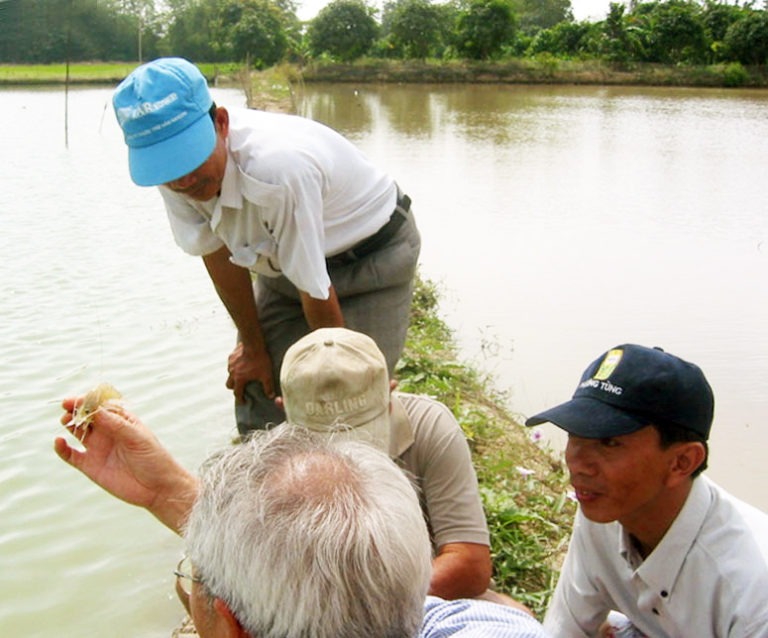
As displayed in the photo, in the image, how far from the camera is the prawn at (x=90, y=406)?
1794mm

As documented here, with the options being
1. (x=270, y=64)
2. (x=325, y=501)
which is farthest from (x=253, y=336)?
(x=270, y=64)

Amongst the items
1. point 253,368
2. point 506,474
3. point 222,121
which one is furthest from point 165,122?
point 506,474

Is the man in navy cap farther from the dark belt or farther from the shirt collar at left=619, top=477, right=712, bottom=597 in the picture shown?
the dark belt

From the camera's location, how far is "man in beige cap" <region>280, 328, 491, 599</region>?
6.26ft

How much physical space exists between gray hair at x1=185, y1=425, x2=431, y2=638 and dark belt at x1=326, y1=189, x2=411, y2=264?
167 cm

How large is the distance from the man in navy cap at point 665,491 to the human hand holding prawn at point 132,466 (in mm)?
824

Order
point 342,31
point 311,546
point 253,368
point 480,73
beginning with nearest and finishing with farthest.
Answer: point 311,546, point 253,368, point 480,73, point 342,31

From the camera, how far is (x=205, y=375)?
516cm

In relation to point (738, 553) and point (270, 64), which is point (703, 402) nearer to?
point (738, 553)

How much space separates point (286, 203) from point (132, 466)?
91 cm

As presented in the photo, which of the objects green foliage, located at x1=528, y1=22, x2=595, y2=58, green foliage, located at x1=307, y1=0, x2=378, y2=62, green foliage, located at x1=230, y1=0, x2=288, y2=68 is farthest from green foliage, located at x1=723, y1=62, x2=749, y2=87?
green foliage, located at x1=230, y1=0, x2=288, y2=68

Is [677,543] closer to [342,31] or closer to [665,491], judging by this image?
[665,491]

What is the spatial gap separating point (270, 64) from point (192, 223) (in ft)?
129

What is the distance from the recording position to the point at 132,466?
180 cm
